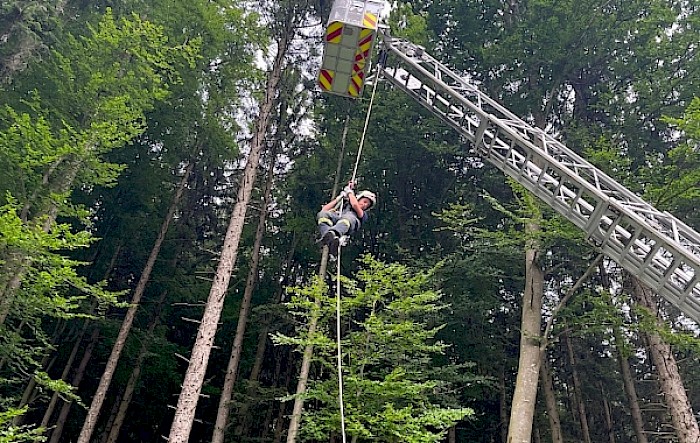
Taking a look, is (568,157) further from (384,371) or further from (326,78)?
(384,371)

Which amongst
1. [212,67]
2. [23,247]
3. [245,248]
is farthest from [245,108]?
[23,247]

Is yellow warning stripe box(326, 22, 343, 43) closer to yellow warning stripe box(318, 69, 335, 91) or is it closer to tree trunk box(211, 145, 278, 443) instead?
yellow warning stripe box(318, 69, 335, 91)

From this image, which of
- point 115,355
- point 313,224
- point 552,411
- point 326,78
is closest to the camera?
point 326,78

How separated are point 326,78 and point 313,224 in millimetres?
7509

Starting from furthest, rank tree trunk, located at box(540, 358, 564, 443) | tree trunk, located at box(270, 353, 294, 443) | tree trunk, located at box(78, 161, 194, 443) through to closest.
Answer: tree trunk, located at box(270, 353, 294, 443) → tree trunk, located at box(540, 358, 564, 443) → tree trunk, located at box(78, 161, 194, 443)

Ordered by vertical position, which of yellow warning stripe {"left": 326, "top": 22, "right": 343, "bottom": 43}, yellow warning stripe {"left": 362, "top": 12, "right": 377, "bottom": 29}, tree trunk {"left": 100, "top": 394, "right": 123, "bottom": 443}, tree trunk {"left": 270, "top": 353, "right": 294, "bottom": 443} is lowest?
→ tree trunk {"left": 100, "top": 394, "right": 123, "bottom": 443}

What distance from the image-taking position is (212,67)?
43.5 feet

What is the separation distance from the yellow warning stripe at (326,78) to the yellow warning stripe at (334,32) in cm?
48

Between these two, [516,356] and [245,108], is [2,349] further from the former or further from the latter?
[516,356]

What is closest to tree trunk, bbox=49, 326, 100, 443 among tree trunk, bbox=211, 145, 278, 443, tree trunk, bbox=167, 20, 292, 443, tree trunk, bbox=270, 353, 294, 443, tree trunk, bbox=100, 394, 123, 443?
tree trunk, bbox=100, 394, 123, 443

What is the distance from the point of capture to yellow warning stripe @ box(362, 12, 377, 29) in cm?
636

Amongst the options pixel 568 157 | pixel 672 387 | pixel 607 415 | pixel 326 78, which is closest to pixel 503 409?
pixel 607 415

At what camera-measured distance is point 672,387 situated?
788 cm

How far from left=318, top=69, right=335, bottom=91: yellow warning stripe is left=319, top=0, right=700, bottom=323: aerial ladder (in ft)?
0.05
